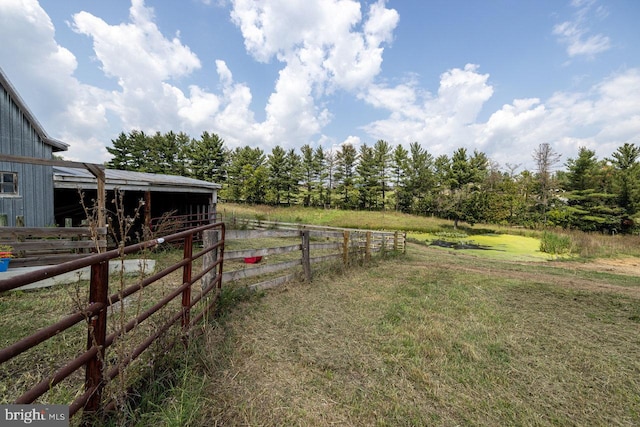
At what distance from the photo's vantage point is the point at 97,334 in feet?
5.40

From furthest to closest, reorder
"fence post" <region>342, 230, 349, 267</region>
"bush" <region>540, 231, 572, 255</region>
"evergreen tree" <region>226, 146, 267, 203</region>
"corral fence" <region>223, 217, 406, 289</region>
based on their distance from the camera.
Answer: "evergreen tree" <region>226, 146, 267, 203</region>, "bush" <region>540, 231, 572, 255</region>, "fence post" <region>342, 230, 349, 267</region>, "corral fence" <region>223, 217, 406, 289</region>

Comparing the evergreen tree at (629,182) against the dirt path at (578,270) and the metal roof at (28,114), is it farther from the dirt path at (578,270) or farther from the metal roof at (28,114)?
the metal roof at (28,114)

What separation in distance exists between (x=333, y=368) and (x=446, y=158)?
125ft

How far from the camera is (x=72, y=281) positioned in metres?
4.99

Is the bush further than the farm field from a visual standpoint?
Yes

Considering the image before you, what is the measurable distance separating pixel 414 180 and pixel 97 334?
3550cm

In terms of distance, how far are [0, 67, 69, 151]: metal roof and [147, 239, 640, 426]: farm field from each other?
29.1 feet

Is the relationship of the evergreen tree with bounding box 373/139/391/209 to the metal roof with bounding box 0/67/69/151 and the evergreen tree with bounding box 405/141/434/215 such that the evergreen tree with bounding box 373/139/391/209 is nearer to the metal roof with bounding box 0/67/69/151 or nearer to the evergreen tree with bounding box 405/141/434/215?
the evergreen tree with bounding box 405/141/434/215

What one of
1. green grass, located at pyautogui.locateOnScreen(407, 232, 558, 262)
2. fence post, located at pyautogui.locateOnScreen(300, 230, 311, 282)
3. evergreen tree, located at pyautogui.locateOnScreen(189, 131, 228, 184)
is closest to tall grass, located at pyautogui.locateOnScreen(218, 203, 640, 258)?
green grass, located at pyautogui.locateOnScreen(407, 232, 558, 262)

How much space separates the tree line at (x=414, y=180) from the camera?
25172 mm

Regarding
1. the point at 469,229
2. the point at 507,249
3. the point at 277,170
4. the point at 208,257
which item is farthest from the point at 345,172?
the point at 208,257

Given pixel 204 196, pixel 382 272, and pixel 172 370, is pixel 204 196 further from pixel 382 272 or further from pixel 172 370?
pixel 172 370

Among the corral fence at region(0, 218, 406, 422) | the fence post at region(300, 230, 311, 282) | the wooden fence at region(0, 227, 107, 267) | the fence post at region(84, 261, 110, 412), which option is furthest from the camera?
the fence post at region(300, 230, 311, 282)

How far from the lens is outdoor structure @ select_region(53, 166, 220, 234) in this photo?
25.9 ft
